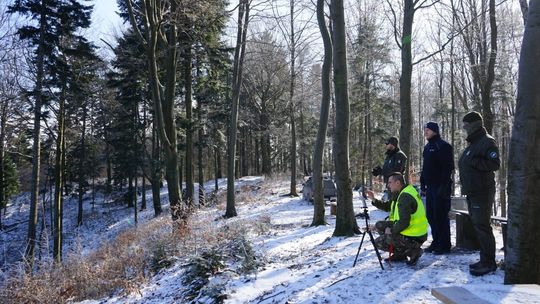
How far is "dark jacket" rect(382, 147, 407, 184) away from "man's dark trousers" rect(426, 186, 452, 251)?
202 centimetres

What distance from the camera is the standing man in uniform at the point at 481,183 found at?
5008mm

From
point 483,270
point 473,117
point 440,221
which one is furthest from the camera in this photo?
point 440,221

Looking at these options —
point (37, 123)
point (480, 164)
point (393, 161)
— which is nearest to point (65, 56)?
point (37, 123)

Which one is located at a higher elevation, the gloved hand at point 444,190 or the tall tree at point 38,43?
the tall tree at point 38,43

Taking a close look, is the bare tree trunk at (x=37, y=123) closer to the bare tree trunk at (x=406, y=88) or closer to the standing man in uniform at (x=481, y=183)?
the bare tree trunk at (x=406, y=88)

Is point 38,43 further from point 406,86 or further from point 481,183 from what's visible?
point 481,183

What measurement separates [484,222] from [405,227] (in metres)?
0.95

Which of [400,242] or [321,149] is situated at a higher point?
[321,149]

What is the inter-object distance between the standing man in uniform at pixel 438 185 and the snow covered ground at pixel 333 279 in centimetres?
27

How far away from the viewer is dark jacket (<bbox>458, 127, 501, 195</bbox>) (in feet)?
16.7

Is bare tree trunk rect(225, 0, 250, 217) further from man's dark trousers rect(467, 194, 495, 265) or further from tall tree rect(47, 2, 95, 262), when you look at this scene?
man's dark trousers rect(467, 194, 495, 265)

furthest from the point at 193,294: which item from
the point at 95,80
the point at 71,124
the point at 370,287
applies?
the point at 71,124

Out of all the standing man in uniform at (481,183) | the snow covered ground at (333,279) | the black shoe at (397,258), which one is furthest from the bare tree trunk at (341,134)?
the standing man in uniform at (481,183)

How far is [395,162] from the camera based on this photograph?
8266 millimetres
